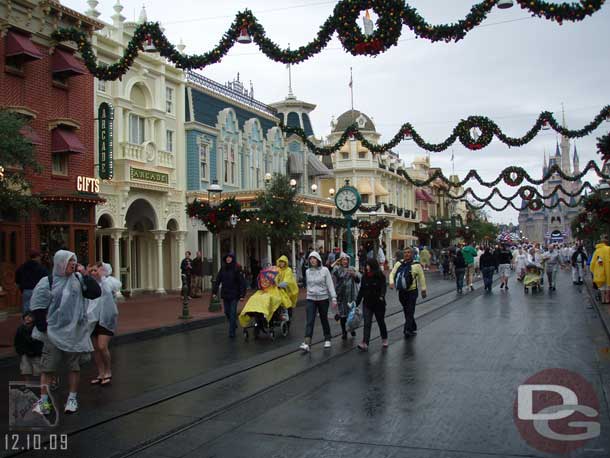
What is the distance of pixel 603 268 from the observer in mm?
17266

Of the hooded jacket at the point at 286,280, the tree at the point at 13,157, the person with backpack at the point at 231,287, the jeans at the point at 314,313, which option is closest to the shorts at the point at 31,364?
the jeans at the point at 314,313

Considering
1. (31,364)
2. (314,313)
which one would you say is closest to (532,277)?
(314,313)

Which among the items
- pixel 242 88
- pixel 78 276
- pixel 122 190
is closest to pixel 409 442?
pixel 78 276

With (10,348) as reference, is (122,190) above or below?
above

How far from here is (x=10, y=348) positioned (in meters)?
12.5

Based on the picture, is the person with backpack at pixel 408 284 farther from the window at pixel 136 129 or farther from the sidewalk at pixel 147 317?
the window at pixel 136 129

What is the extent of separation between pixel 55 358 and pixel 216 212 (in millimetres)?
14031

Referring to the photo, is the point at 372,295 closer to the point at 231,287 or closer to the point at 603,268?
the point at 231,287

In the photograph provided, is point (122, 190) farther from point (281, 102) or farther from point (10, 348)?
point (281, 102)

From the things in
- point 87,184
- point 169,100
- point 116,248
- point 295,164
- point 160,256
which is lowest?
point 160,256

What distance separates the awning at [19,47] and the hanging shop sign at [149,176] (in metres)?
6.56

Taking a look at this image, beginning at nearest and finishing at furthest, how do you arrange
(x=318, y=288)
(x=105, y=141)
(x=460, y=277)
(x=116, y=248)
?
1. (x=318, y=288)
2. (x=105, y=141)
3. (x=116, y=248)
4. (x=460, y=277)

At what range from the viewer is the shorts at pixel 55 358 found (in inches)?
286

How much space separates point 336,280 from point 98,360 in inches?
238
